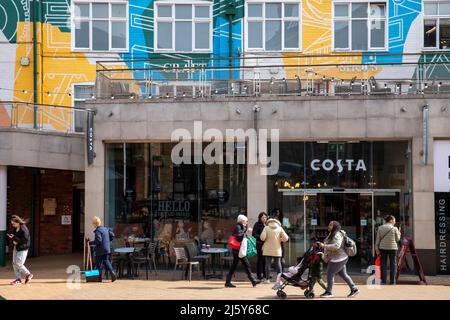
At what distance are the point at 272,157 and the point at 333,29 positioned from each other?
7206mm

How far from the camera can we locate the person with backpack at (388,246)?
15.9 m

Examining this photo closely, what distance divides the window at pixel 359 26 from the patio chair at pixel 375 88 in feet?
17.3

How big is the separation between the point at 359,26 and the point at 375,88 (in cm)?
590

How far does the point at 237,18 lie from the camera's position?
23.7 m

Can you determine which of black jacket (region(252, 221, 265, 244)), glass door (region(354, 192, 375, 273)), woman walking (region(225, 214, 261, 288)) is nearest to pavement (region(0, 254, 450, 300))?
woman walking (region(225, 214, 261, 288))

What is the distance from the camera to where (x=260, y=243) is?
16.6m

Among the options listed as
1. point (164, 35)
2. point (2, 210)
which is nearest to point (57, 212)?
point (2, 210)

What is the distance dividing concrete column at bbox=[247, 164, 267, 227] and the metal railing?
529cm

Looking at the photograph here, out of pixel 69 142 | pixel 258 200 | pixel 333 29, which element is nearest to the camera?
pixel 258 200

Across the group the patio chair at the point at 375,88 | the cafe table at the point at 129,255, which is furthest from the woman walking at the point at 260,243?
the patio chair at the point at 375,88

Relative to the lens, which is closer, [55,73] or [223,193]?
[223,193]

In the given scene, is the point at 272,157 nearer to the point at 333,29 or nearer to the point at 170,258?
the point at 170,258

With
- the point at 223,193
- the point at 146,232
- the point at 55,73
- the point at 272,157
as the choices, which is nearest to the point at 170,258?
the point at 146,232

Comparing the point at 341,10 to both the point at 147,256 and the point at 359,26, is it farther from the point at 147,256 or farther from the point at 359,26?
the point at 147,256
